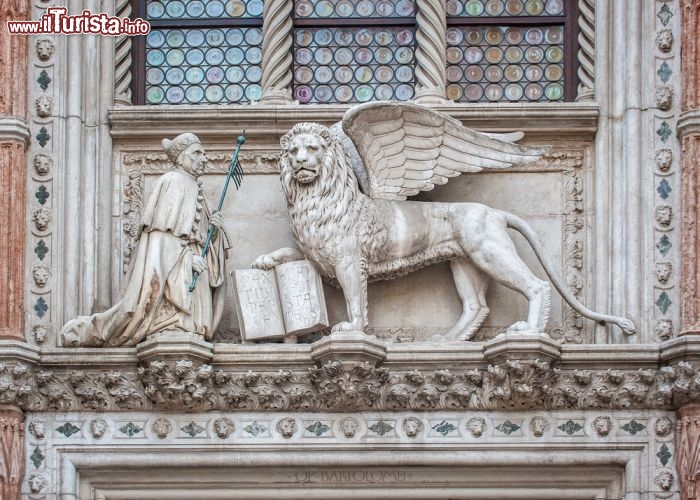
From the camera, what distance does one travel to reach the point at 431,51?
60.2 feet

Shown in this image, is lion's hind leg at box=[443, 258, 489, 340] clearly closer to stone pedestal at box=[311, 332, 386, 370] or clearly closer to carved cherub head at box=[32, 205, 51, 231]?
stone pedestal at box=[311, 332, 386, 370]

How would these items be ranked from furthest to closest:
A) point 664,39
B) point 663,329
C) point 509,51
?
point 509,51
point 664,39
point 663,329

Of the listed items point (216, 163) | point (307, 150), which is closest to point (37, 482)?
point (216, 163)

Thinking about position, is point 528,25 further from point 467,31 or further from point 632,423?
point 632,423

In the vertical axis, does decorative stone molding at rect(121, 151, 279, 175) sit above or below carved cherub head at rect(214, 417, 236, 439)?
above

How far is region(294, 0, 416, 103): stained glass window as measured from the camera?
1856cm

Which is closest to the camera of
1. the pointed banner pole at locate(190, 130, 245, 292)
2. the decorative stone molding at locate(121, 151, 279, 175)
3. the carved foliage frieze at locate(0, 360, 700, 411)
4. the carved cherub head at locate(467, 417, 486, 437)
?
the carved foliage frieze at locate(0, 360, 700, 411)

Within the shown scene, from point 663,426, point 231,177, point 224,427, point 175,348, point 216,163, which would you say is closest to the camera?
point 175,348

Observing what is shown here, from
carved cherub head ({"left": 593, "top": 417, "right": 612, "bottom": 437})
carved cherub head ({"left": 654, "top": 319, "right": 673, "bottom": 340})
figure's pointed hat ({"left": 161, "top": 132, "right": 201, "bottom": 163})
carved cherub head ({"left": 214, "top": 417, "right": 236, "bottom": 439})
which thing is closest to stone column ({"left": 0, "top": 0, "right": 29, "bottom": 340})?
figure's pointed hat ({"left": 161, "top": 132, "right": 201, "bottom": 163})

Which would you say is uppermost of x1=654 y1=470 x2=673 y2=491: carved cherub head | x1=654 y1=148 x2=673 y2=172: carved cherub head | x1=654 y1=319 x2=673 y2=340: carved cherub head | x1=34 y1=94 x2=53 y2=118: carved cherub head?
x1=34 y1=94 x2=53 y2=118: carved cherub head

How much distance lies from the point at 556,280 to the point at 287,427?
2281 mm

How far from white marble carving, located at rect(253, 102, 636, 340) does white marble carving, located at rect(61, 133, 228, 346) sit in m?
0.46

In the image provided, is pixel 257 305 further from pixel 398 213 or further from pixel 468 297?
pixel 468 297

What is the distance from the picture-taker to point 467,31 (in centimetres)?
1869
